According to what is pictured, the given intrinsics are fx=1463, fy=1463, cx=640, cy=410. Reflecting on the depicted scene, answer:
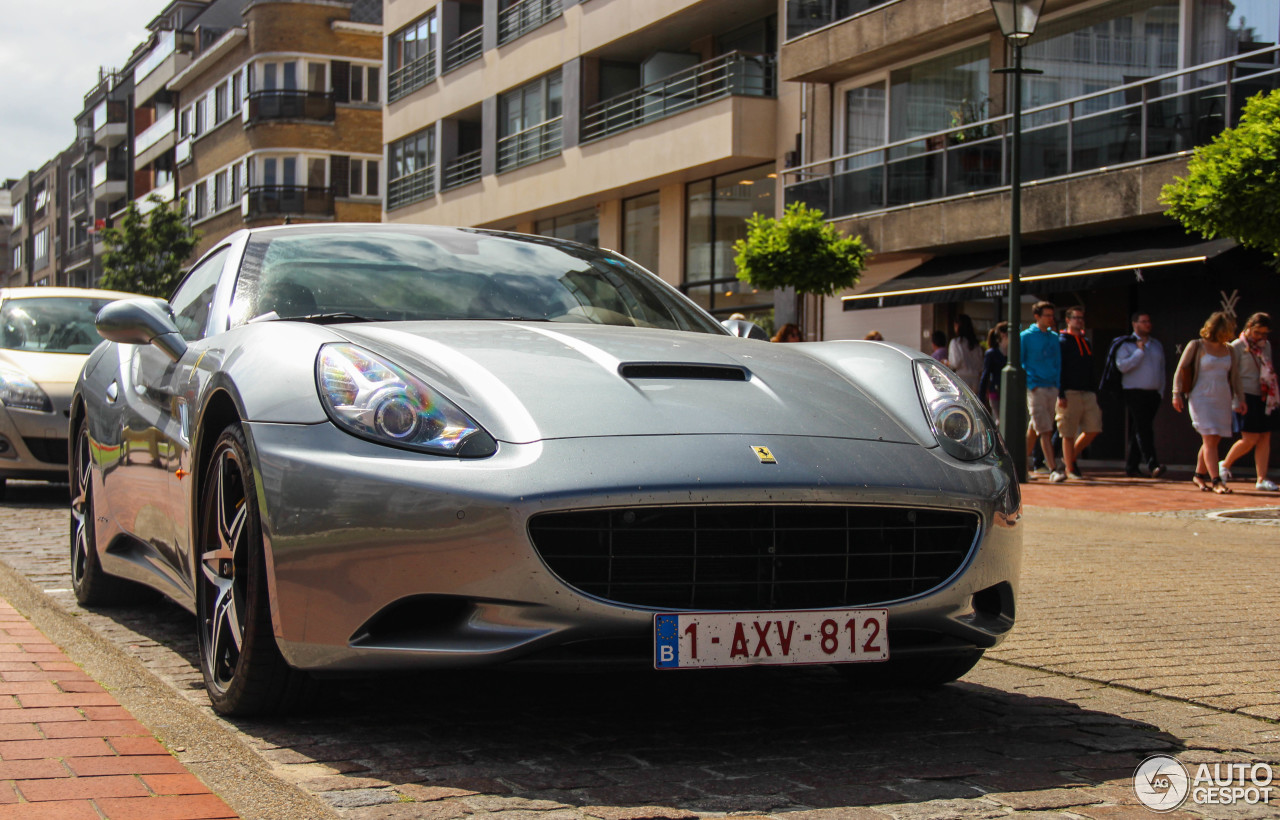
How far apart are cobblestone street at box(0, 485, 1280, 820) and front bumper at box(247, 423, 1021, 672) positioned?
29cm

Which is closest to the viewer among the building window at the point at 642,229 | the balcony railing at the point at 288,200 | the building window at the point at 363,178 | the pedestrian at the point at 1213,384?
the pedestrian at the point at 1213,384

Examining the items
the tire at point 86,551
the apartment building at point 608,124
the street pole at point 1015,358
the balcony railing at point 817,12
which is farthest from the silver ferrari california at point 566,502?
the apartment building at point 608,124

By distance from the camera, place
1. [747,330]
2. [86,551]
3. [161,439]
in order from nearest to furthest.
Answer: [161,439]
[747,330]
[86,551]

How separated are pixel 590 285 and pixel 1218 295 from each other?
14.2 meters

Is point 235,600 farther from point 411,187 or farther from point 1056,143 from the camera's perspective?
point 411,187

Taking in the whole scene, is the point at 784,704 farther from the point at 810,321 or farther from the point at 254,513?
the point at 810,321

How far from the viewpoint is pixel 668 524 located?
3.24 metres

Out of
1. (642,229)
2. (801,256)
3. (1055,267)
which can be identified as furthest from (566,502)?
(642,229)

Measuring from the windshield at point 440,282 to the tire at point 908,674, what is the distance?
49.9 inches

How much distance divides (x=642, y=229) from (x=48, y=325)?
18.6m

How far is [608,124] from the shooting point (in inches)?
1160

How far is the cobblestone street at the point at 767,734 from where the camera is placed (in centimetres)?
302

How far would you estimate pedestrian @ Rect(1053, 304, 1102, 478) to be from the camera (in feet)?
50.5

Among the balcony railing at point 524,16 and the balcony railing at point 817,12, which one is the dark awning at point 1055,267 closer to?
the balcony railing at point 817,12
